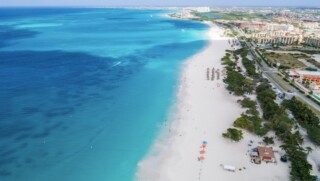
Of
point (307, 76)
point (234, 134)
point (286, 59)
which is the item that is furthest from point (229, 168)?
point (286, 59)

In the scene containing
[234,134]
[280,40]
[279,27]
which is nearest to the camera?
[234,134]

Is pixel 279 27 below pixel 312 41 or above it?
above

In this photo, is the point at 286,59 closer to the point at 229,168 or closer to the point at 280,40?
the point at 280,40

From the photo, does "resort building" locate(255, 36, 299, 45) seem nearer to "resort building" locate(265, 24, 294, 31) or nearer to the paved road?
"resort building" locate(265, 24, 294, 31)

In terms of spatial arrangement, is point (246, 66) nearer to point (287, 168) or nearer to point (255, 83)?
point (255, 83)

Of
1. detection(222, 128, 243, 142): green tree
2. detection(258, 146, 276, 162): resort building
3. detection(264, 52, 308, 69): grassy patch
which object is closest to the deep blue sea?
detection(222, 128, 243, 142): green tree

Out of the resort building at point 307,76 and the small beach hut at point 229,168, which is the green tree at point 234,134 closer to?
the small beach hut at point 229,168

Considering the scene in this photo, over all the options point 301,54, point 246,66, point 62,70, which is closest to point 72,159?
point 62,70

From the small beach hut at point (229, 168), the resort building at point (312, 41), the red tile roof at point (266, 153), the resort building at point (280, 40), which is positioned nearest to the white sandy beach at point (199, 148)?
the small beach hut at point (229, 168)
